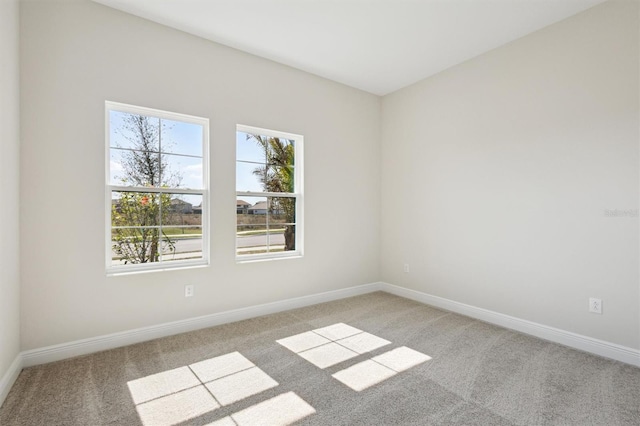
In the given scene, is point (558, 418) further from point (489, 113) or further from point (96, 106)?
point (96, 106)

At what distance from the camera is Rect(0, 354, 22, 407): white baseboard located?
1939 millimetres

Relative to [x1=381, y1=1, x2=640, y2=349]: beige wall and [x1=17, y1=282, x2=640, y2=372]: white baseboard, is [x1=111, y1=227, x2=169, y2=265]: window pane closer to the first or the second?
[x1=17, y1=282, x2=640, y2=372]: white baseboard

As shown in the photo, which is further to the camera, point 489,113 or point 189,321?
point 489,113

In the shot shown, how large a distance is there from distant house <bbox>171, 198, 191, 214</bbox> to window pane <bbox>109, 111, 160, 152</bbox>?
1.70ft

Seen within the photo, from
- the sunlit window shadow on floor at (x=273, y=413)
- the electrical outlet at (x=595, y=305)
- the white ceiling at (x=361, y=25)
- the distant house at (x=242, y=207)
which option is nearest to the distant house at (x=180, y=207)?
the distant house at (x=242, y=207)

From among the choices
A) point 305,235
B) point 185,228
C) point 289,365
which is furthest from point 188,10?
point 289,365

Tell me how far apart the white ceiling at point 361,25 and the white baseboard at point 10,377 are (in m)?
2.84

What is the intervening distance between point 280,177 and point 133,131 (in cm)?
157

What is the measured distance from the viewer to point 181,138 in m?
3.12

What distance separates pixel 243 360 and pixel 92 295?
53.6 inches

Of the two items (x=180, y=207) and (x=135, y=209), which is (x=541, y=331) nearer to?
(x=180, y=207)

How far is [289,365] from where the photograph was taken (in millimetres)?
2410

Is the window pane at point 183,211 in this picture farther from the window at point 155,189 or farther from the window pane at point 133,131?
the window pane at point 133,131

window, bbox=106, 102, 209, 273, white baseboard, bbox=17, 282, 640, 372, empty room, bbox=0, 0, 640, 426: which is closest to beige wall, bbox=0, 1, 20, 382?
empty room, bbox=0, 0, 640, 426
